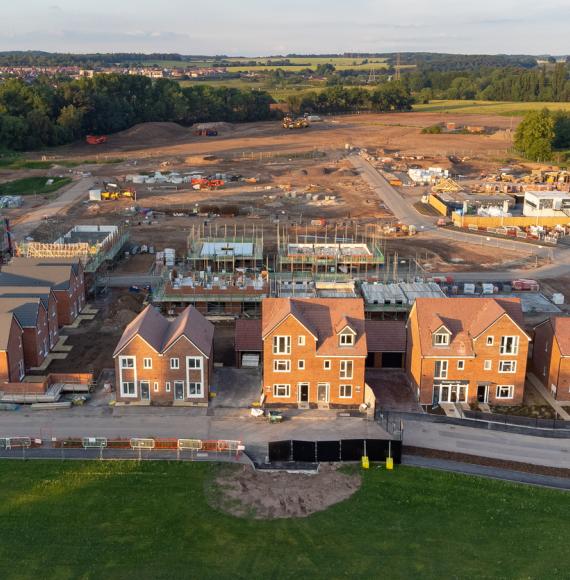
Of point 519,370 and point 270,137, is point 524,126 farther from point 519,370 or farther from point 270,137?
point 519,370

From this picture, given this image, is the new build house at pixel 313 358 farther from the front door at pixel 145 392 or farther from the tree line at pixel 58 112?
the tree line at pixel 58 112

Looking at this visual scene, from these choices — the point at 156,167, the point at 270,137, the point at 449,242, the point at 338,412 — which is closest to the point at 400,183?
the point at 449,242

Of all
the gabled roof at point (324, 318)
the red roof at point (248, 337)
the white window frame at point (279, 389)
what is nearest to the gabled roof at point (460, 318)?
the gabled roof at point (324, 318)

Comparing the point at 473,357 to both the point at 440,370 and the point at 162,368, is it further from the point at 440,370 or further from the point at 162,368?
the point at 162,368

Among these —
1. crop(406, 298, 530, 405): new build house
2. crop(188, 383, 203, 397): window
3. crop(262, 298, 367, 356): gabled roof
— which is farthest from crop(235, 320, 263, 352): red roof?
crop(406, 298, 530, 405): new build house

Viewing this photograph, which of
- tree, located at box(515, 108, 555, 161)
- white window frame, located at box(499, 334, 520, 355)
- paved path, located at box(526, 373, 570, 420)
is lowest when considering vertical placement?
paved path, located at box(526, 373, 570, 420)

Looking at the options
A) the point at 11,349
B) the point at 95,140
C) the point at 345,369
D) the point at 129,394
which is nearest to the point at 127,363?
the point at 129,394

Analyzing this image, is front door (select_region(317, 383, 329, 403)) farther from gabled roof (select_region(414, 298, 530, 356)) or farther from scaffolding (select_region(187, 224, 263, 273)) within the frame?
scaffolding (select_region(187, 224, 263, 273))
